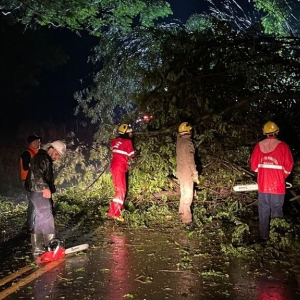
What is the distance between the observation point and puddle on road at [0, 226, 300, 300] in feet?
15.7

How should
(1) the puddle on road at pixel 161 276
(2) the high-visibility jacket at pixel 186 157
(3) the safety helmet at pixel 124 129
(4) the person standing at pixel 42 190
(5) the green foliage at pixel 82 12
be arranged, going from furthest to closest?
(5) the green foliage at pixel 82 12 → (3) the safety helmet at pixel 124 129 → (2) the high-visibility jacket at pixel 186 157 → (4) the person standing at pixel 42 190 → (1) the puddle on road at pixel 161 276

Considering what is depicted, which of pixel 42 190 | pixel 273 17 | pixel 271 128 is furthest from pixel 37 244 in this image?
pixel 273 17

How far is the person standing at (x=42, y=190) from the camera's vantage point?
632cm

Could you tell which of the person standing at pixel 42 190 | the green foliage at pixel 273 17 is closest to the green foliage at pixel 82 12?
the green foliage at pixel 273 17

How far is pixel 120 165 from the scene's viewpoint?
850 centimetres

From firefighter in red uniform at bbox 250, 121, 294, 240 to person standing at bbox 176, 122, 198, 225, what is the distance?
135cm

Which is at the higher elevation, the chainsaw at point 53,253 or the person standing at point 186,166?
the person standing at point 186,166

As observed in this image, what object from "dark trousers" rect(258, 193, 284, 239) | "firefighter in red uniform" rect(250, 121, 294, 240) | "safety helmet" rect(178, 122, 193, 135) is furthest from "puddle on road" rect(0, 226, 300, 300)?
"safety helmet" rect(178, 122, 193, 135)

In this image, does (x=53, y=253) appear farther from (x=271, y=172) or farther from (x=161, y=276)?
(x=271, y=172)

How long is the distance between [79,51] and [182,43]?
20.6 meters

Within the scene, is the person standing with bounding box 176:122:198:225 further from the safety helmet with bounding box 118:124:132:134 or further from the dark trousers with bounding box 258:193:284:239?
the dark trousers with bounding box 258:193:284:239

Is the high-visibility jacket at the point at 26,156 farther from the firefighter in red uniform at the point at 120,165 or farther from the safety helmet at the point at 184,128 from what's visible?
the safety helmet at the point at 184,128

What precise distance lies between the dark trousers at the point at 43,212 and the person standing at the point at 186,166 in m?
2.55

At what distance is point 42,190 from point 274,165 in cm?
339
